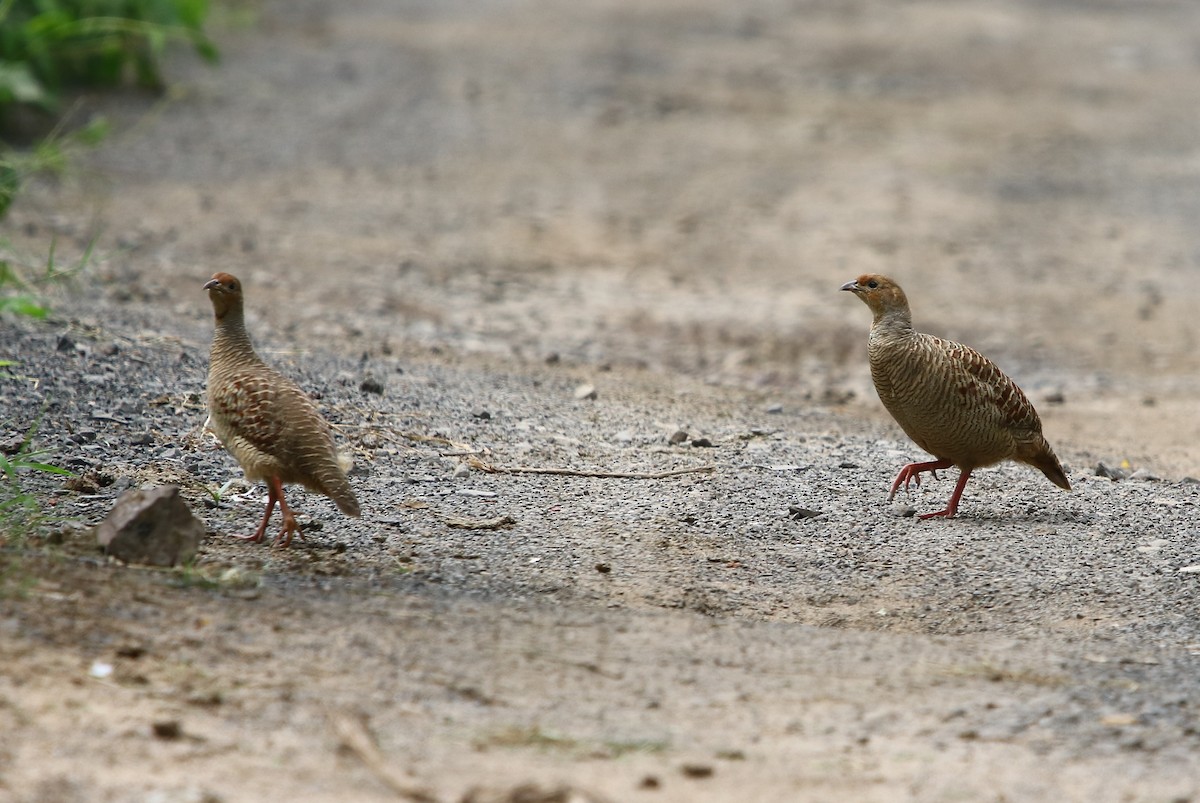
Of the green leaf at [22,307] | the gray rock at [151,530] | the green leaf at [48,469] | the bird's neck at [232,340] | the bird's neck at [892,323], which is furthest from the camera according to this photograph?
the bird's neck at [892,323]

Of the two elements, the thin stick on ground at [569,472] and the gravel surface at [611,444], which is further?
the thin stick on ground at [569,472]

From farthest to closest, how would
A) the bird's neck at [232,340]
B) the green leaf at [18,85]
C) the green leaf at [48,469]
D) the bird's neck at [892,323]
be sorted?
the green leaf at [18,85] < the bird's neck at [892,323] < the bird's neck at [232,340] < the green leaf at [48,469]

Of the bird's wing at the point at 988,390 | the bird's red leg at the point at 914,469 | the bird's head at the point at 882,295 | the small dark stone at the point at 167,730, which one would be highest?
the bird's head at the point at 882,295

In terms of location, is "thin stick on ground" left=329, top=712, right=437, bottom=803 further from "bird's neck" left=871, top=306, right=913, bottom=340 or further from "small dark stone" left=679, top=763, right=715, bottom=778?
"bird's neck" left=871, top=306, right=913, bottom=340

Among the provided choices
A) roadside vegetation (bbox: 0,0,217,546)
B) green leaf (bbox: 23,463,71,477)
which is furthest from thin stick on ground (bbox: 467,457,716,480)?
roadside vegetation (bbox: 0,0,217,546)

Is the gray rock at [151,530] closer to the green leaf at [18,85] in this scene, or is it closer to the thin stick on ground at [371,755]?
the thin stick on ground at [371,755]

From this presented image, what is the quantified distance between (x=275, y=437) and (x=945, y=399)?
2.52m

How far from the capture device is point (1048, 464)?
5859 millimetres

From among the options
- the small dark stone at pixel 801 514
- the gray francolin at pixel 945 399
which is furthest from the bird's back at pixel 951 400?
the small dark stone at pixel 801 514

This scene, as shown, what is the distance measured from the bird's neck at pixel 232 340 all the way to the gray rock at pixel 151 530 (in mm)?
829

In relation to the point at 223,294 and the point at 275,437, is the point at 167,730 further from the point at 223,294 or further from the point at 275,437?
the point at 223,294

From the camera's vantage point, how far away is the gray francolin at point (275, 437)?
4789 mm

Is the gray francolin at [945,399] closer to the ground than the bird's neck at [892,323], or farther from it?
closer to the ground

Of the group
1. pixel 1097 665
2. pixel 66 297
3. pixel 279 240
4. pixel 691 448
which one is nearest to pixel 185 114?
pixel 279 240
